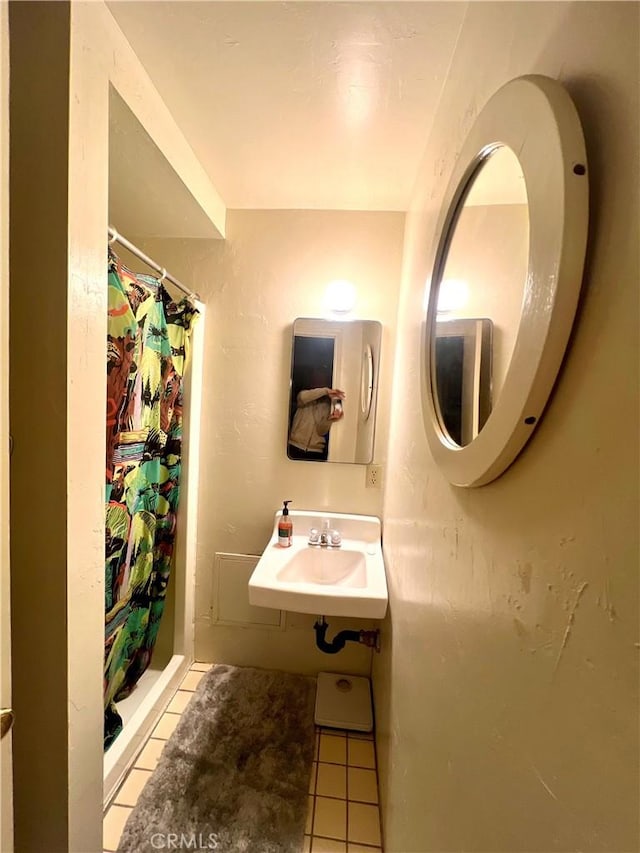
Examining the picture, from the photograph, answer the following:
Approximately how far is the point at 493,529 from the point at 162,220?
1.63m

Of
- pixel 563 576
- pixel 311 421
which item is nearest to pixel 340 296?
pixel 311 421

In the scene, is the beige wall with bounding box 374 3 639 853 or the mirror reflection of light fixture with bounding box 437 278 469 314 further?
the mirror reflection of light fixture with bounding box 437 278 469 314

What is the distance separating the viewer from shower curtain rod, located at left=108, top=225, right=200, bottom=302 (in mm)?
931

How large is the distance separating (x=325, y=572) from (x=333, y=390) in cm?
77

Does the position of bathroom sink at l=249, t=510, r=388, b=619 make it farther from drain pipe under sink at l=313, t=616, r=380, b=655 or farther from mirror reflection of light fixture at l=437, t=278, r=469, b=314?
mirror reflection of light fixture at l=437, t=278, r=469, b=314

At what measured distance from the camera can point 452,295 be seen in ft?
2.33

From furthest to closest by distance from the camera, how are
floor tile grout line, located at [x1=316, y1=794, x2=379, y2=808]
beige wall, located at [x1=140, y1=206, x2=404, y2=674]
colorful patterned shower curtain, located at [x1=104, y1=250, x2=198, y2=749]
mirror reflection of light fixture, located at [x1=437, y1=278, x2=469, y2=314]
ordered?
beige wall, located at [x1=140, y1=206, x2=404, y2=674]
floor tile grout line, located at [x1=316, y1=794, x2=379, y2=808]
colorful patterned shower curtain, located at [x1=104, y1=250, x2=198, y2=749]
mirror reflection of light fixture, located at [x1=437, y1=278, x2=469, y2=314]

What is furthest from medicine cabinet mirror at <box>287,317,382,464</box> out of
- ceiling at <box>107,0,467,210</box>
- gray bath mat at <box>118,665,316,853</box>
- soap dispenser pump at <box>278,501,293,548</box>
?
gray bath mat at <box>118,665,316,853</box>

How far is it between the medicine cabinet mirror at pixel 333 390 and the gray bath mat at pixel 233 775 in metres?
1.04

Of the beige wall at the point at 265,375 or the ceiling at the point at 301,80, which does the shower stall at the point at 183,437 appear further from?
the ceiling at the point at 301,80

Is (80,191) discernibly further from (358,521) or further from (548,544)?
(358,521)

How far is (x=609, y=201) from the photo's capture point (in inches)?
11.8

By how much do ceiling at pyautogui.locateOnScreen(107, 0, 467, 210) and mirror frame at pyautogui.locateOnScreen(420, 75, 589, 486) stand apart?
0.54 meters

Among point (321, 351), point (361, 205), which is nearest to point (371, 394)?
point (321, 351)
